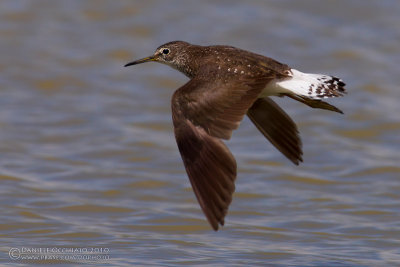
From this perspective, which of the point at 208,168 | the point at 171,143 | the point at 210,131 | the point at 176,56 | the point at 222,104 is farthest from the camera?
the point at 171,143

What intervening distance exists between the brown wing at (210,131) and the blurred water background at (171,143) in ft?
3.12

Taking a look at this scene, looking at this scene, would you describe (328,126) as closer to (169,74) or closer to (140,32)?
(169,74)

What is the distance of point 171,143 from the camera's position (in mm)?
8672

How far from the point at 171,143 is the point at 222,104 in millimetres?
3003

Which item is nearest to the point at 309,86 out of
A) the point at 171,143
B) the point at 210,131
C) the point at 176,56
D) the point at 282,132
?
the point at 282,132

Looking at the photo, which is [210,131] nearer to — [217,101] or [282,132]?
[217,101]

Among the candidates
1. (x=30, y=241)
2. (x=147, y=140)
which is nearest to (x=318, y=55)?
(x=147, y=140)

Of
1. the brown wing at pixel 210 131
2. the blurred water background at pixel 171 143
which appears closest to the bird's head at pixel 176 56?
the brown wing at pixel 210 131

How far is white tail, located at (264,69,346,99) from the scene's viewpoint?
20.0ft

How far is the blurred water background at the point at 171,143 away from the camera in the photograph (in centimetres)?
646

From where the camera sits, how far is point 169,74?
10.3 m

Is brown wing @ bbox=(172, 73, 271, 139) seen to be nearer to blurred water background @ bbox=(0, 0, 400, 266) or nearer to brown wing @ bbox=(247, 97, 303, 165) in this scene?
brown wing @ bbox=(247, 97, 303, 165)

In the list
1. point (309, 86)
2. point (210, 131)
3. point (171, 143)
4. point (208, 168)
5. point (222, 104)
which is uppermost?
point (171, 143)

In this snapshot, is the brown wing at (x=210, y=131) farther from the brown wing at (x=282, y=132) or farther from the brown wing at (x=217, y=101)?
the brown wing at (x=282, y=132)
